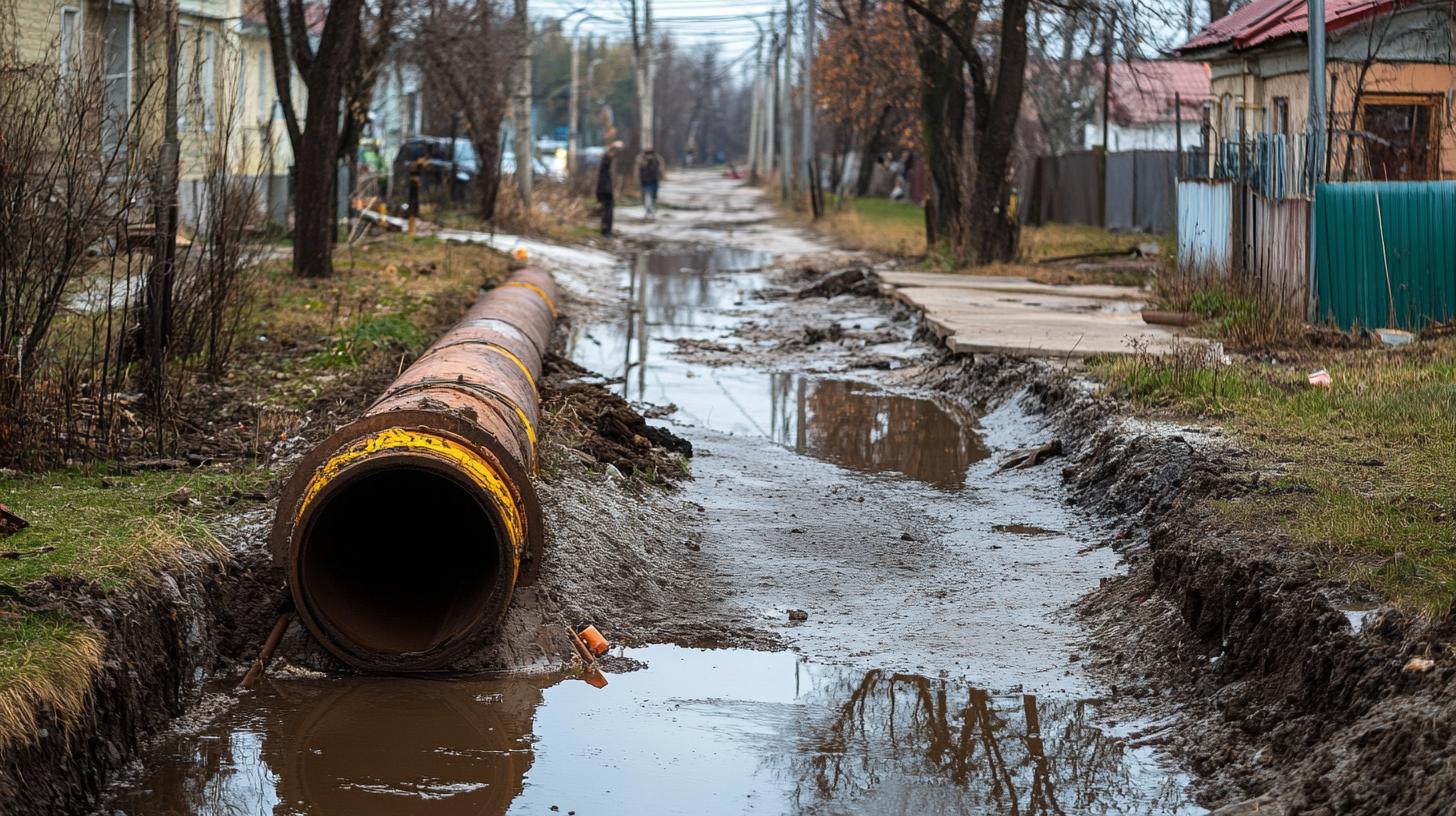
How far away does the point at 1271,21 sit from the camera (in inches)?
698

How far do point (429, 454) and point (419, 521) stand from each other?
189 centimetres

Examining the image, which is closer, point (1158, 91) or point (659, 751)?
point (659, 751)

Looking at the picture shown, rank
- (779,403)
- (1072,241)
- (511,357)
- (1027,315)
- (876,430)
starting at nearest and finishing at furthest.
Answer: (511,357)
(876,430)
(779,403)
(1027,315)
(1072,241)

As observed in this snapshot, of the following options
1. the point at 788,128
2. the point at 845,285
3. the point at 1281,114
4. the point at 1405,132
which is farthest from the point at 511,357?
the point at 788,128

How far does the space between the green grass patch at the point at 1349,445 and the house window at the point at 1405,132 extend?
650 cm

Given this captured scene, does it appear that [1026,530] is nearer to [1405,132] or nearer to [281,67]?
[1405,132]

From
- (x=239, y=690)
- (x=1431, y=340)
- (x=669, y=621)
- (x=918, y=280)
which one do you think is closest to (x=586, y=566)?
(x=669, y=621)

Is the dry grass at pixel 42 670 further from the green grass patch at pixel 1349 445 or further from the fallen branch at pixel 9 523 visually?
the green grass patch at pixel 1349 445

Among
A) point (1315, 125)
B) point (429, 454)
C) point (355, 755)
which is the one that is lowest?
point (355, 755)

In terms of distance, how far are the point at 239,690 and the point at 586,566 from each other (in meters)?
1.63

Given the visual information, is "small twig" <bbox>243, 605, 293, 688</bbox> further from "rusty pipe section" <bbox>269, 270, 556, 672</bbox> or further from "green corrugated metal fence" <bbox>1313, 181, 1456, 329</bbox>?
"green corrugated metal fence" <bbox>1313, 181, 1456, 329</bbox>

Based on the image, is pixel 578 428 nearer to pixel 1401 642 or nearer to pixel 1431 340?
pixel 1401 642

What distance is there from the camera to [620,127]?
107m

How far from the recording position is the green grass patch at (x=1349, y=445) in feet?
18.1
